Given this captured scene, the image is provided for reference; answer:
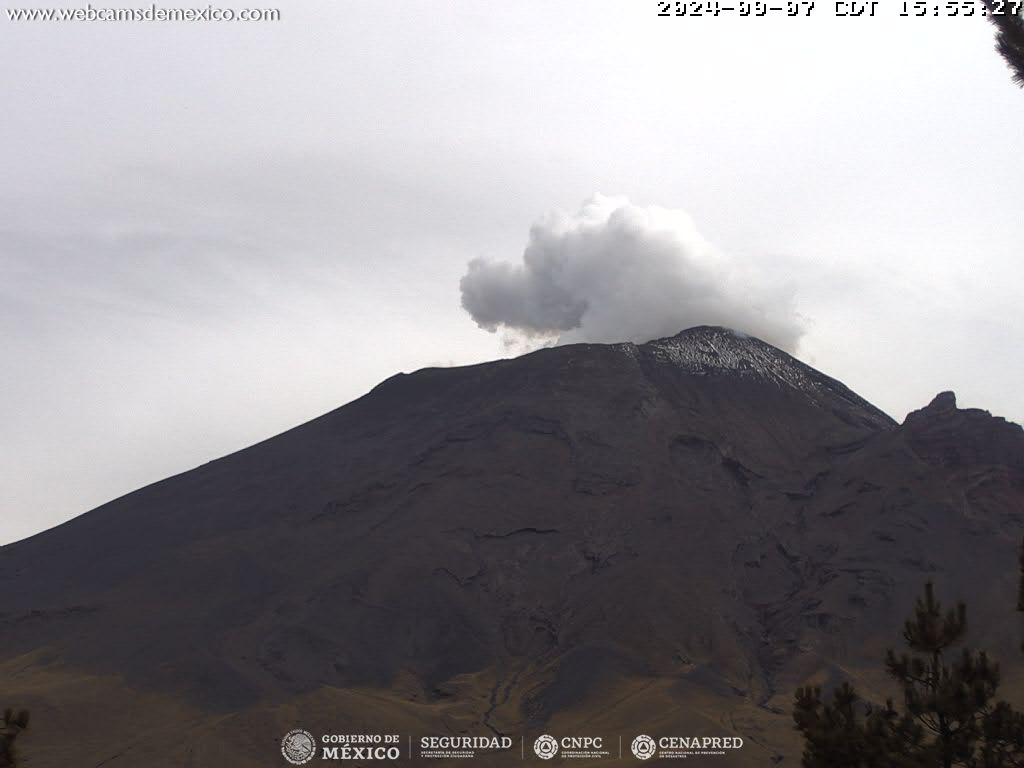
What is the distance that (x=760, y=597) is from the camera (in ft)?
352

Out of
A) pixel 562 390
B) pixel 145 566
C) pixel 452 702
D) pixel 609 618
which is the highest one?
pixel 562 390

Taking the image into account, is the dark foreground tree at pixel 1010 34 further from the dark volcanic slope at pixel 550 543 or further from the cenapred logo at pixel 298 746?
the dark volcanic slope at pixel 550 543

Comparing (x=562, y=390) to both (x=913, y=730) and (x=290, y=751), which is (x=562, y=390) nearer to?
(x=290, y=751)


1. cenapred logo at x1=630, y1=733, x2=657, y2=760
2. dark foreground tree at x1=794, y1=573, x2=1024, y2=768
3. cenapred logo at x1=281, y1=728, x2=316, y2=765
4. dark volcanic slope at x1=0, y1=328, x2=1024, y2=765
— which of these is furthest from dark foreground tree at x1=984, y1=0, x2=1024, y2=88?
dark volcanic slope at x1=0, y1=328, x2=1024, y2=765

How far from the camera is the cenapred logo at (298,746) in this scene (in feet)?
252

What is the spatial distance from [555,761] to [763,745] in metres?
13.2

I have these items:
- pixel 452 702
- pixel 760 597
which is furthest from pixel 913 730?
pixel 760 597

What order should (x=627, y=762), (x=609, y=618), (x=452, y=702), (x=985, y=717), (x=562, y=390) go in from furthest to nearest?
(x=562, y=390) → (x=609, y=618) → (x=452, y=702) → (x=627, y=762) → (x=985, y=717)

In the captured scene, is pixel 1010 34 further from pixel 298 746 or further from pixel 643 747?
pixel 298 746

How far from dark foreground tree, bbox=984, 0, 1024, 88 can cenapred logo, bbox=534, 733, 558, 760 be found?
232 feet

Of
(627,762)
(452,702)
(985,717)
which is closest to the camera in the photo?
(985,717)

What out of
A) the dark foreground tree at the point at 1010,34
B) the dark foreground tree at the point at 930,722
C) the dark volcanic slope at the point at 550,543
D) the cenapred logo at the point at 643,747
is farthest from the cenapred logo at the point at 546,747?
the dark foreground tree at the point at 1010,34

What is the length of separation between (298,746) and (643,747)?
70.8ft

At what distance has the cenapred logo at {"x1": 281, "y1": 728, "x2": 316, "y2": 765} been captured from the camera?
252ft
